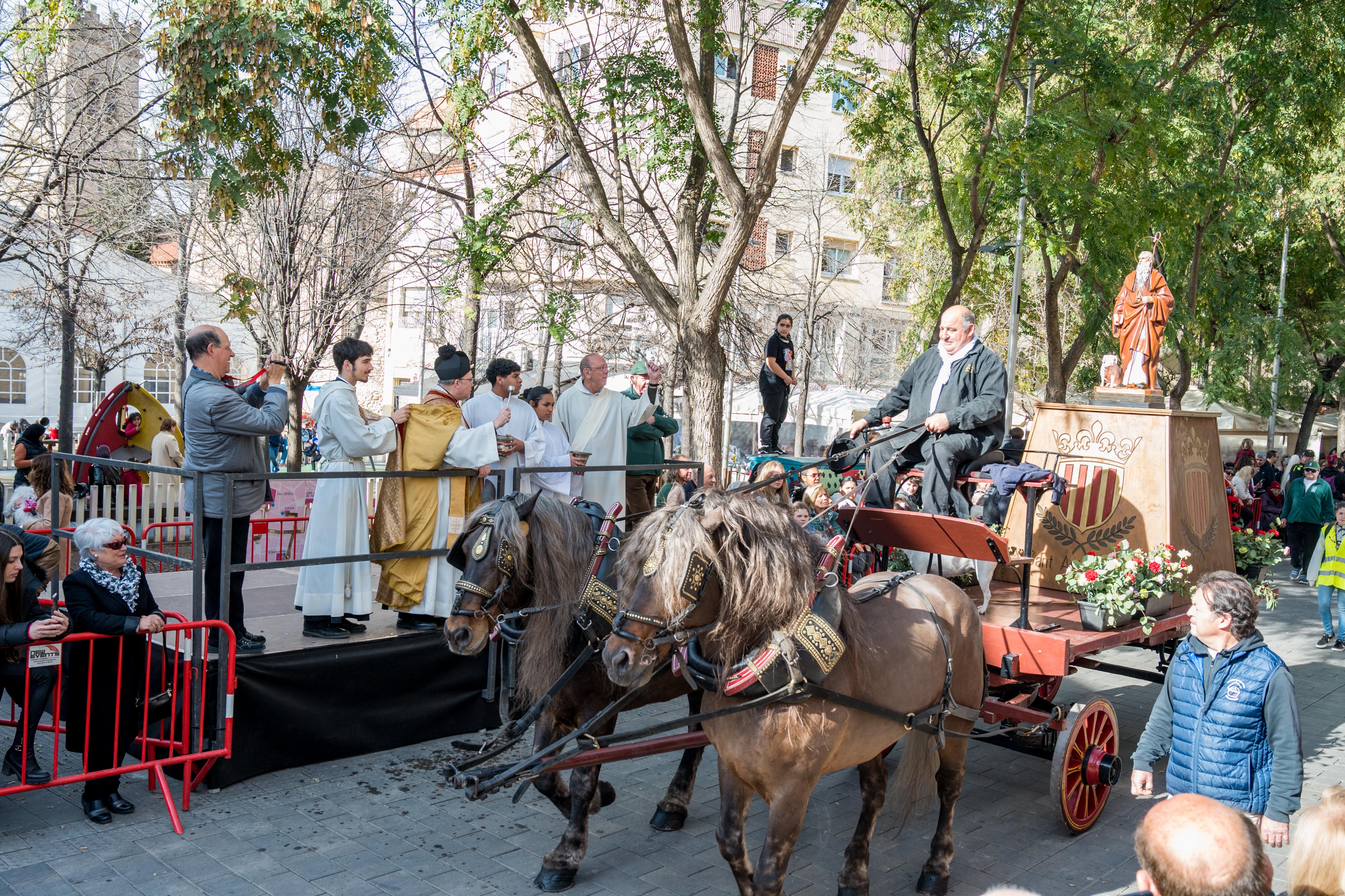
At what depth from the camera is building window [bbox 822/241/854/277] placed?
28859 mm

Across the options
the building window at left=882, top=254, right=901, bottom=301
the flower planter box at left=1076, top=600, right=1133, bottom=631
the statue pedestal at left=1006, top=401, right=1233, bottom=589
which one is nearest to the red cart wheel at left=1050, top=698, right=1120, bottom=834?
the flower planter box at left=1076, top=600, right=1133, bottom=631

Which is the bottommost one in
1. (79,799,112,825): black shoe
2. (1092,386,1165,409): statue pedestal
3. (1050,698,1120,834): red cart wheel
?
(79,799,112,825): black shoe

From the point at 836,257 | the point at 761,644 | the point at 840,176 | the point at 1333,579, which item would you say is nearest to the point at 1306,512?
the point at 1333,579

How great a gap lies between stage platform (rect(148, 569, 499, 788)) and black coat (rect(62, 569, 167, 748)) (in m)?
0.61

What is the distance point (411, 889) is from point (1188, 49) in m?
18.8

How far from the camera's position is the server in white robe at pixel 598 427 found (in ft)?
26.3

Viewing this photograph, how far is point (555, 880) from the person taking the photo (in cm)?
491

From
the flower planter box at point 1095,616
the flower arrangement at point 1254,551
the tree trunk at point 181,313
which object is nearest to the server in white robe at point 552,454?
the flower planter box at point 1095,616

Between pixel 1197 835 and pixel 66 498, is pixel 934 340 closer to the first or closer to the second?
pixel 66 498

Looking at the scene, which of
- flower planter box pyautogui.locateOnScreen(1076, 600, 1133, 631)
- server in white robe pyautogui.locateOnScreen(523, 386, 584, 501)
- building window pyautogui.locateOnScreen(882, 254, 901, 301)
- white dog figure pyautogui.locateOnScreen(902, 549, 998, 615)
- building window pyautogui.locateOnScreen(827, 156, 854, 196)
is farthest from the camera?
building window pyautogui.locateOnScreen(827, 156, 854, 196)

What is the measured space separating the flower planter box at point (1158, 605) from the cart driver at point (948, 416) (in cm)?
137

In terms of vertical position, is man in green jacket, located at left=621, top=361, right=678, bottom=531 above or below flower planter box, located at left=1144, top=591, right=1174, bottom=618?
above

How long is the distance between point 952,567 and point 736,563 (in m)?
3.26

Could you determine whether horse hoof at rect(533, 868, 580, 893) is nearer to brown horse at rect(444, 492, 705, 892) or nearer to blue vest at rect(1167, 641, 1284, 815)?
brown horse at rect(444, 492, 705, 892)
